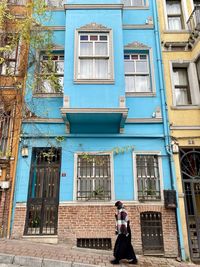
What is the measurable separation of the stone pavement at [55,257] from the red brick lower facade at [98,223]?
353mm

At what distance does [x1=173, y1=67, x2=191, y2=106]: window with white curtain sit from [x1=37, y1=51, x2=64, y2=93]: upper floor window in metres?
4.82

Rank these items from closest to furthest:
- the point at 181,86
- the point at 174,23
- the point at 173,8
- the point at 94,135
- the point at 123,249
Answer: the point at 123,249 < the point at 94,135 < the point at 181,86 < the point at 174,23 < the point at 173,8

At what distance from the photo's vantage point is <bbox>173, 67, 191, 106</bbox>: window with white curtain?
34.2 ft

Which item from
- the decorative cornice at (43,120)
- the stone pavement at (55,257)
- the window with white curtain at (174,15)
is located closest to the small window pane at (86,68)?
the decorative cornice at (43,120)

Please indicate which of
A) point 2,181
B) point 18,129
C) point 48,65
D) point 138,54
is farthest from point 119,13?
point 2,181

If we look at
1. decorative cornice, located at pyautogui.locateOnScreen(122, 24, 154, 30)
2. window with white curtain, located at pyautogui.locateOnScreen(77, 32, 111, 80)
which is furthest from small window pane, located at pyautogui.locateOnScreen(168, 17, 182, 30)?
window with white curtain, located at pyautogui.locateOnScreen(77, 32, 111, 80)

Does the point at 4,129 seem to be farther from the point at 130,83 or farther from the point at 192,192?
the point at 192,192

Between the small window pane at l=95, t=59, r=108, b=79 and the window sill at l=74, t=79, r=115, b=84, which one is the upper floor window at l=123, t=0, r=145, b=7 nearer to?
the small window pane at l=95, t=59, r=108, b=79

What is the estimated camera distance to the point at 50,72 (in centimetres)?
1024

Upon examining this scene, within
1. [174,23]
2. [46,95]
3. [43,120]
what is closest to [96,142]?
[43,120]

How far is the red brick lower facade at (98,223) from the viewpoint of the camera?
332 inches

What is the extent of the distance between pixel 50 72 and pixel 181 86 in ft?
18.1

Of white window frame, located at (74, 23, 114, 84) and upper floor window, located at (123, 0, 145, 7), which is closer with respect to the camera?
white window frame, located at (74, 23, 114, 84)

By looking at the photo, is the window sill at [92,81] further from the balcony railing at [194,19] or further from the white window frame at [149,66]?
the balcony railing at [194,19]
